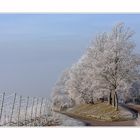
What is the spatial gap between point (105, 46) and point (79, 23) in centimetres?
27

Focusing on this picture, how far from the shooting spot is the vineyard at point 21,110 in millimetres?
6309

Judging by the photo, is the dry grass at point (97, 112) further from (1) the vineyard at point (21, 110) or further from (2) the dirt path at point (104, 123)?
(1) the vineyard at point (21, 110)

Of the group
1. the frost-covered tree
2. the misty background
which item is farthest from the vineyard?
the frost-covered tree

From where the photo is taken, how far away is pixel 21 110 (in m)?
6.38

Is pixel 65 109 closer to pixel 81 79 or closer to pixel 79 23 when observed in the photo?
pixel 81 79

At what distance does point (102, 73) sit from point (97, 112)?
12.0 inches

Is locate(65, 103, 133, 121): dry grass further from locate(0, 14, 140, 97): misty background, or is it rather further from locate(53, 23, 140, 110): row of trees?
locate(0, 14, 140, 97): misty background

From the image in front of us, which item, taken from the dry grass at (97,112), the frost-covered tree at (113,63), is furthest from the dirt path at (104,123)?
the frost-covered tree at (113,63)

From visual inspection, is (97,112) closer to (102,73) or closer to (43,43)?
(102,73)

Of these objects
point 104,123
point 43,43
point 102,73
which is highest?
point 43,43

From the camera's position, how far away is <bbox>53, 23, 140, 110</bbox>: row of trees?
6285mm

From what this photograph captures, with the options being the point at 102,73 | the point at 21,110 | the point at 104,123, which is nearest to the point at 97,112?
the point at 104,123

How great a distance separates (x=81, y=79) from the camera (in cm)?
633

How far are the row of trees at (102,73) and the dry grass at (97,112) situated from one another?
4 cm
